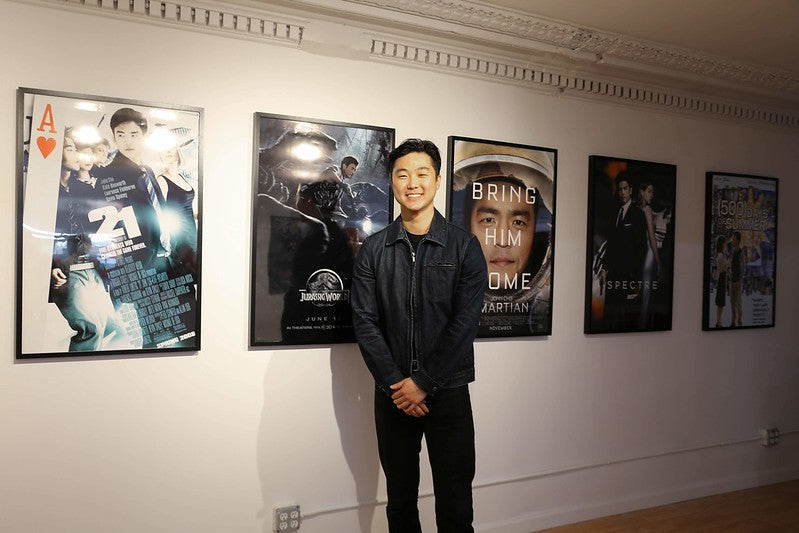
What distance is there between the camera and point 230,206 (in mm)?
2750

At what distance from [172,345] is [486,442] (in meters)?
1.61

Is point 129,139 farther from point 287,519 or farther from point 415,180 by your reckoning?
point 287,519

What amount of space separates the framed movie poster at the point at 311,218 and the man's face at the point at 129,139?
456 mm

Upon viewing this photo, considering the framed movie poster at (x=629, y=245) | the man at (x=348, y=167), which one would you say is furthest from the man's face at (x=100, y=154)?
the framed movie poster at (x=629, y=245)

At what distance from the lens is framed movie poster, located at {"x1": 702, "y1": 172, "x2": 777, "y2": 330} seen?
4000mm

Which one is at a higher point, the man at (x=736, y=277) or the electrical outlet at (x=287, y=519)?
the man at (x=736, y=277)

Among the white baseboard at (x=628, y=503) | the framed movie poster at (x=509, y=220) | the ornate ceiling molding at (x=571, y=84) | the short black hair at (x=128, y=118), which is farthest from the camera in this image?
the white baseboard at (x=628, y=503)

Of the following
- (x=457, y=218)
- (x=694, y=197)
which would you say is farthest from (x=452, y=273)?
(x=694, y=197)

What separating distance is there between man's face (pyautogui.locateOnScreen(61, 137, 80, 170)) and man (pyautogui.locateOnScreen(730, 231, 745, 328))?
3606 mm

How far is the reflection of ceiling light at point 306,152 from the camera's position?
2844 millimetres

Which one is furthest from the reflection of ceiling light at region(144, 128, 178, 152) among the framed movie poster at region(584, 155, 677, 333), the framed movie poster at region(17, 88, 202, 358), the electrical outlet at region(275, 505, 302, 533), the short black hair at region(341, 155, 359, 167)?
the framed movie poster at region(584, 155, 677, 333)

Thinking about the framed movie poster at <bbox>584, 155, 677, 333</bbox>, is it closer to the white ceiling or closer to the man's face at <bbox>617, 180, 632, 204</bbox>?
the man's face at <bbox>617, 180, 632, 204</bbox>

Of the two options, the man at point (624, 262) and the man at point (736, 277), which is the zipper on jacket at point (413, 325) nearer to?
the man at point (624, 262)

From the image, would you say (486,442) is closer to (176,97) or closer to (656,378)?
(656,378)
